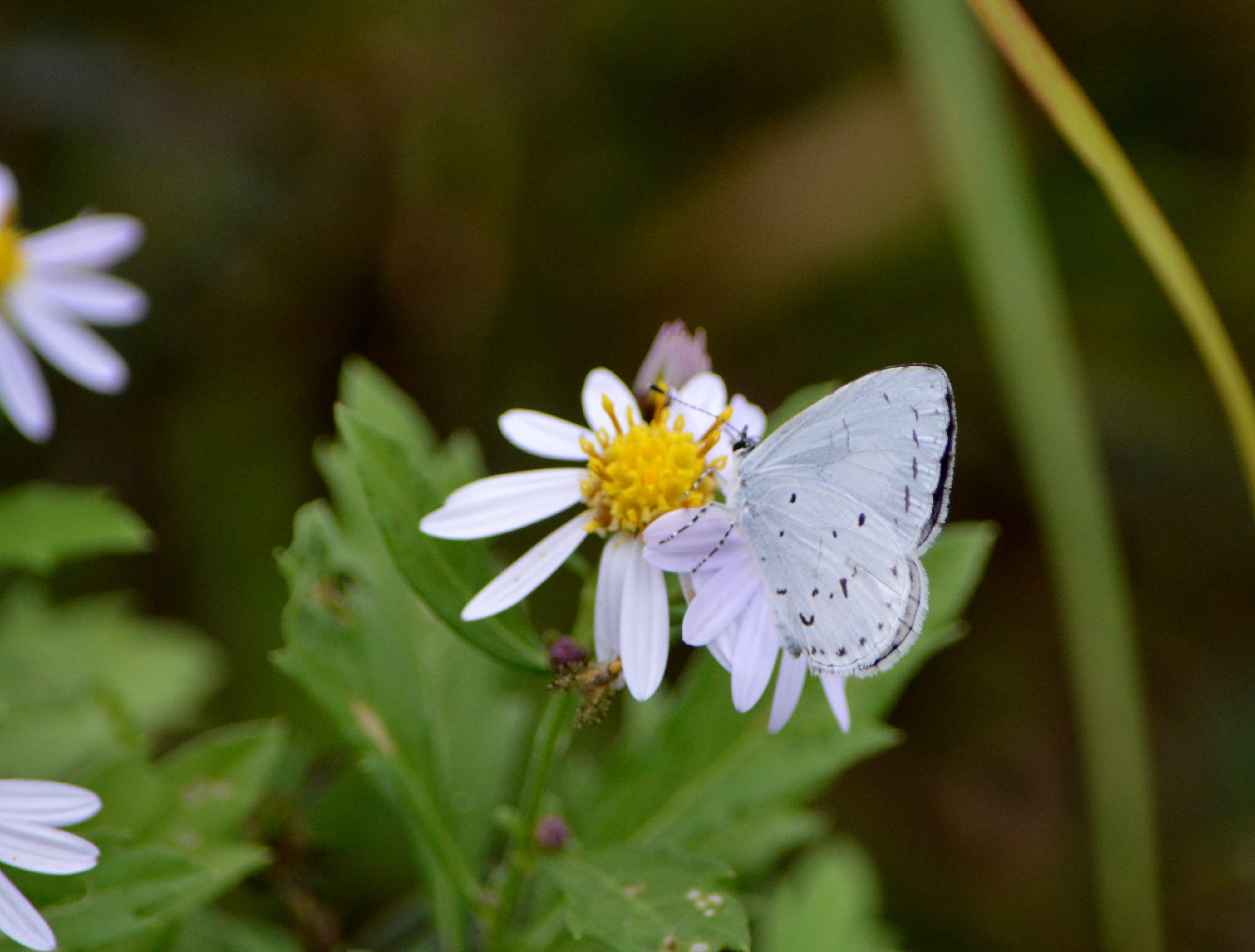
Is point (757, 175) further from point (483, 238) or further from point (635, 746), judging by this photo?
point (635, 746)

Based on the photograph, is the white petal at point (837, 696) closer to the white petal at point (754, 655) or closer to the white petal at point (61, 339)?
the white petal at point (754, 655)

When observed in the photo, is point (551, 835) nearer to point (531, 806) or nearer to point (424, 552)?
point (531, 806)

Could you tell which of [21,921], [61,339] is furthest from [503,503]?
[61,339]

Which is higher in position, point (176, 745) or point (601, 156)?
point (601, 156)

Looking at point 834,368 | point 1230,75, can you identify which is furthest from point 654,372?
point 1230,75

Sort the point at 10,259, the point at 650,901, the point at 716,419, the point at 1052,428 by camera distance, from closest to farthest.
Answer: the point at 650,901, the point at 716,419, the point at 10,259, the point at 1052,428

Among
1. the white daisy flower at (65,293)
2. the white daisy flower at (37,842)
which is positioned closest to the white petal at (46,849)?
the white daisy flower at (37,842)

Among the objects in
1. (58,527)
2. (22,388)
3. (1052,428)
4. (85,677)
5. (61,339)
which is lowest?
(1052,428)
